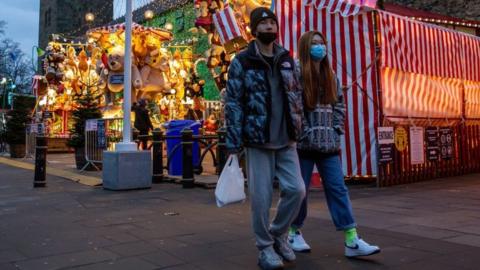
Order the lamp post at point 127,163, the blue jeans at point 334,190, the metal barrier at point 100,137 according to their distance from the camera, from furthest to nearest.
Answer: the metal barrier at point 100,137
the lamp post at point 127,163
the blue jeans at point 334,190

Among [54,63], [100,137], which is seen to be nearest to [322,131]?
[100,137]

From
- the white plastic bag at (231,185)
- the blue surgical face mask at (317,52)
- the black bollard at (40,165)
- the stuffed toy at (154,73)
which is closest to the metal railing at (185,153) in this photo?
the black bollard at (40,165)

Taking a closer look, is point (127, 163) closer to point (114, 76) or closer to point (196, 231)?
point (196, 231)

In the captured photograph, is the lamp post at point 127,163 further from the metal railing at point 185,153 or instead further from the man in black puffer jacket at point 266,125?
the man in black puffer jacket at point 266,125

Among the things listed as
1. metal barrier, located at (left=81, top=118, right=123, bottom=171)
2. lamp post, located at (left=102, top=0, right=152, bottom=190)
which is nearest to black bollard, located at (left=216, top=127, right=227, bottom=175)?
lamp post, located at (left=102, top=0, right=152, bottom=190)

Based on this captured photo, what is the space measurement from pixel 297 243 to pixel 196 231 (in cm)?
139

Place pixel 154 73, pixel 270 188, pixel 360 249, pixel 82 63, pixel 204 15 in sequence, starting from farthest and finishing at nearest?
pixel 82 63 < pixel 154 73 < pixel 204 15 < pixel 360 249 < pixel 270 188

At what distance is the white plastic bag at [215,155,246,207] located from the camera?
4148 mm

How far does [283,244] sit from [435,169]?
761cm

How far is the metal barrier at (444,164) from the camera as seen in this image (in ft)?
32.0

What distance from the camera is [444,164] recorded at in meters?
11.2

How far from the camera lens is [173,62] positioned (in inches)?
991

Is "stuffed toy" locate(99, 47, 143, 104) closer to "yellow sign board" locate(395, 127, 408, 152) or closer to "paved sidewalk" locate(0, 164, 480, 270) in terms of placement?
"paved sidewalk" locate(0, 164, 480, 270)

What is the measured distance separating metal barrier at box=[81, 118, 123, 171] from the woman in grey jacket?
360 inches
